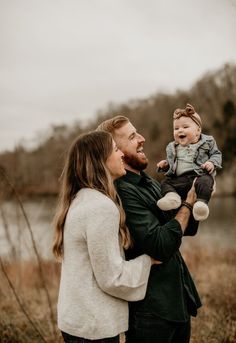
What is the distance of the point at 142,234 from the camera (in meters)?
2.18

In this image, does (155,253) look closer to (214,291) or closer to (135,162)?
(135,162)

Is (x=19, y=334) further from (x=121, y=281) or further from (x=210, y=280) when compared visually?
(x=210, y=280)

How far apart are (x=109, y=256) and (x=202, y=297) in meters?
4.87

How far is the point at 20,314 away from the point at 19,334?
991 millimetres

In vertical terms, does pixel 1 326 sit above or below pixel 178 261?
below

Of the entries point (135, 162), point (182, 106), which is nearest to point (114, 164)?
→ point (135, 162)

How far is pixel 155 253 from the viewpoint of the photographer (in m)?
2.17

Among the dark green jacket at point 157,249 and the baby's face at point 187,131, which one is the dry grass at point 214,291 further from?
the baby's face at point 187,131

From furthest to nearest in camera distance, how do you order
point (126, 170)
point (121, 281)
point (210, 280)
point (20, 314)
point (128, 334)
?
point (210, 280), point (20, 314), point (126, 170), point (128, 334), point (121, 281)

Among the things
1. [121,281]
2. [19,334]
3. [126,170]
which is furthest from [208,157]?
[19,334]

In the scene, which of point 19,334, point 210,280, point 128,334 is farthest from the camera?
point 210,280

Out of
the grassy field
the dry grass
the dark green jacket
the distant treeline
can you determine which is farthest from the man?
the distant treeline

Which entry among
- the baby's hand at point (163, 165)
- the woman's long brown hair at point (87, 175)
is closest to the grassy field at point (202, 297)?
the woman's long brown hair at point (87, 175)

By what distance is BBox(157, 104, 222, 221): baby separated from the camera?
7.79 ft
